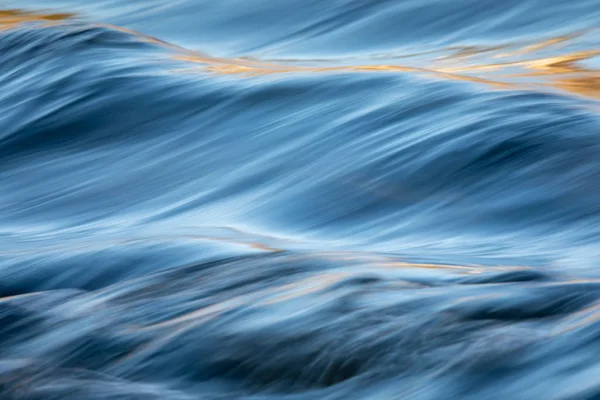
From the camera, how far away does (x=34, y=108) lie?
7.26 m

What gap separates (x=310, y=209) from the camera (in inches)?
199

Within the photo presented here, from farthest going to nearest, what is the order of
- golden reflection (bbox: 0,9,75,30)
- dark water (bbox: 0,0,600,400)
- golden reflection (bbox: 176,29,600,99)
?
golden reflection (bbox: 0,9,75,30), golden reflection (bbox: 176,29,600,99), dark water (bbox: 0,0,600,400)

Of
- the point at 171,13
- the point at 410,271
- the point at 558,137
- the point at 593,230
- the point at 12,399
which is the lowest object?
the point at 12,399

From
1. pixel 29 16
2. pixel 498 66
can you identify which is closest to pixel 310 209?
pixel 498 66

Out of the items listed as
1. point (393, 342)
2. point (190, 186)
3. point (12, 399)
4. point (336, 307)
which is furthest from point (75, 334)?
point (190, 186)

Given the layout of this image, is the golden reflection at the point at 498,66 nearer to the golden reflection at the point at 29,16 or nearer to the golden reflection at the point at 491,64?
the golden reflection at the point at 491,64

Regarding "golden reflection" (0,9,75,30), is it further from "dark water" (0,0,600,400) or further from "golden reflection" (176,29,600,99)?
"golden reflection" (176,29,600,99)

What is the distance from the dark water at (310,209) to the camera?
10.2ft

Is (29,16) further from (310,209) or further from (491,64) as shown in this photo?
(310,209)

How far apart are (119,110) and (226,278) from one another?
319 cm

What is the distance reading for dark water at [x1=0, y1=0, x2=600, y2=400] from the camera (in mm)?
3104

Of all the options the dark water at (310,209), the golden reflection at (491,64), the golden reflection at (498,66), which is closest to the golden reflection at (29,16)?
the dark water at (310,209)

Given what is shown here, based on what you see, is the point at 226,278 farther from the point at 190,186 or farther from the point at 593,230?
the point at 190,186

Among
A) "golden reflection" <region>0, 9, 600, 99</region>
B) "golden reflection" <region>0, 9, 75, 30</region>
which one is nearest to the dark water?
"golden reflection" <region>0, 9, 600, 99</region>
